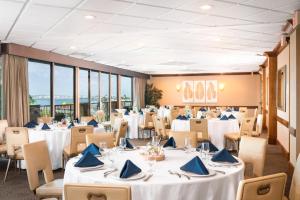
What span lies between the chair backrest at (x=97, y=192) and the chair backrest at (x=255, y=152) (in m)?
2.40

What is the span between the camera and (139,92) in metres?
17.2

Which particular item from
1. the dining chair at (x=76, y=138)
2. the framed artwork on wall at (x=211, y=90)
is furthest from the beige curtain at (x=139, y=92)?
the dining chair at (x=76, y=138)

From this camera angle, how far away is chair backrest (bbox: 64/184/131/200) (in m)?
1.87

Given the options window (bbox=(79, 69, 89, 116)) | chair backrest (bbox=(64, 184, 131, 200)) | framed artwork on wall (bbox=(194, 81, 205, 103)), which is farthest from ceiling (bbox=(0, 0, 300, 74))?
framed artwork on wall (bbox=(194, 81, 205, 103))

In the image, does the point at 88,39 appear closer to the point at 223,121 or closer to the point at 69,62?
the point at 69,62

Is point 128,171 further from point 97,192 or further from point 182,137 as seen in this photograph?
point 182,137

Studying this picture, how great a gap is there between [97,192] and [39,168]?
1936 millimetres

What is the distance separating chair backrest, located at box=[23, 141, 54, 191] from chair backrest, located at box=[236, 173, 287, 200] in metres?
2.32

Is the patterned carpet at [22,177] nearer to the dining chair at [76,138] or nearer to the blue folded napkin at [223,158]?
the dining chair at [76,138]

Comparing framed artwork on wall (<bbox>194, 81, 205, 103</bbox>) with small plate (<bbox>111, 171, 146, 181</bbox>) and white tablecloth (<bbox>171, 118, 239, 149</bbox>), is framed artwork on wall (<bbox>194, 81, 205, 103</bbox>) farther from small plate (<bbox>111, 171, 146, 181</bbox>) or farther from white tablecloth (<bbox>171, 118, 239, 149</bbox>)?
small plate (<bbox>111, 171, 146, 181</bbox>)

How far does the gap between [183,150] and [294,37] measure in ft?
10.1

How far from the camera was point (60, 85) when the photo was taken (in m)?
10.5

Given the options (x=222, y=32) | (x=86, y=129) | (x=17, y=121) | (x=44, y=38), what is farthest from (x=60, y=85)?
(x=222, y=32)

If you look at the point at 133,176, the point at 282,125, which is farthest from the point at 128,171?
the point at 282,125
